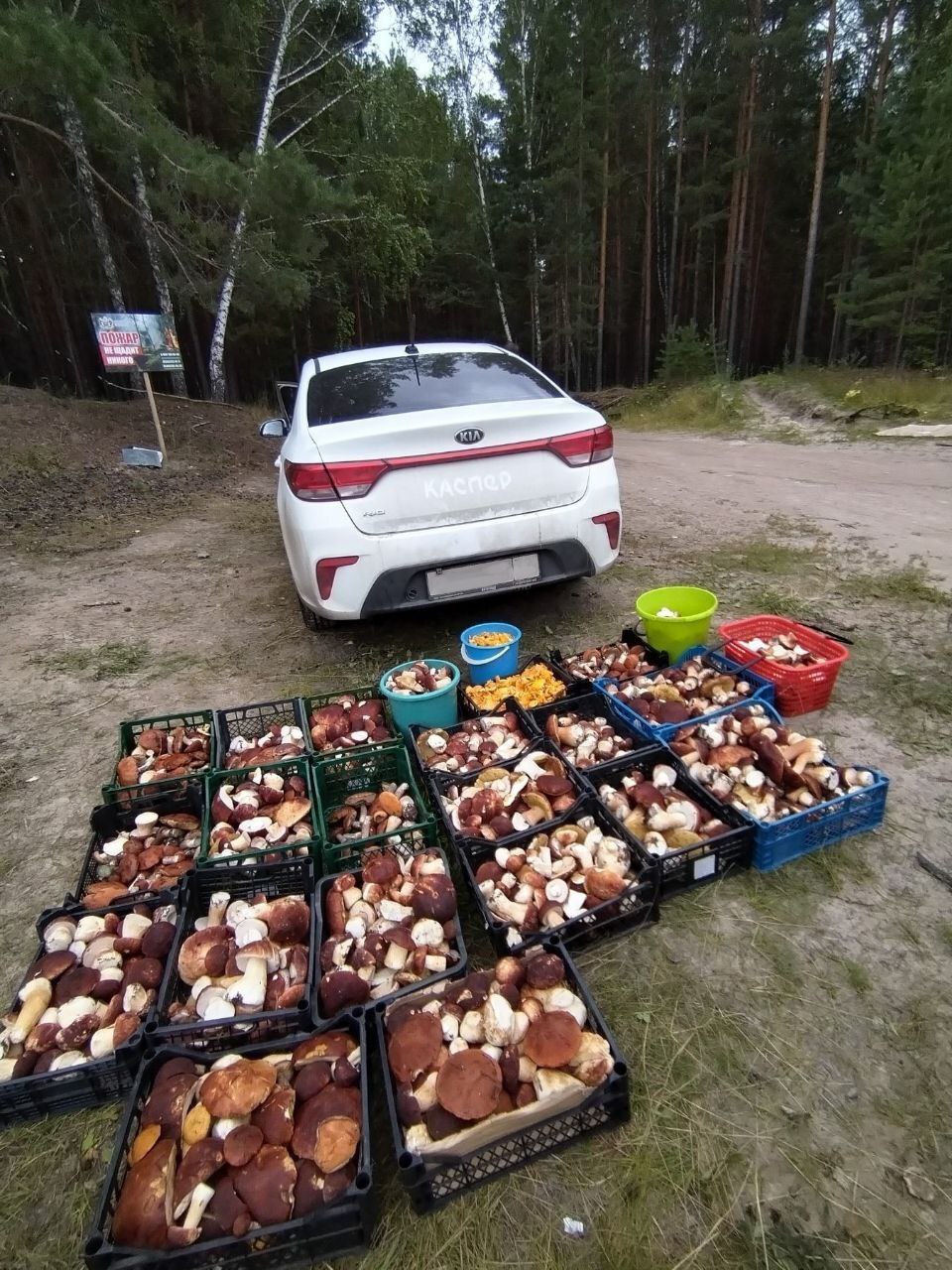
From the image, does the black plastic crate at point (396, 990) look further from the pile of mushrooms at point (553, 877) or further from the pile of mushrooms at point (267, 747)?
the pile of mushrooms at point (267, 747)

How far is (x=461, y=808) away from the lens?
2.17 metres

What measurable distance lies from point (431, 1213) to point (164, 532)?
23.0 feet

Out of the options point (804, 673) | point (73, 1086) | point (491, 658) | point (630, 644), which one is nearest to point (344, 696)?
point (491, 658)

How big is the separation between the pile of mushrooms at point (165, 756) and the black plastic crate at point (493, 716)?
2.70 ft

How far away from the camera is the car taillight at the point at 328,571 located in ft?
9.63

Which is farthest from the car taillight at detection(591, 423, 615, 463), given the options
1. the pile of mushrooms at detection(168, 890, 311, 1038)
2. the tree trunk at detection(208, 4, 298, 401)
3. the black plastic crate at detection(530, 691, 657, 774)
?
the tree trunk at detection(208, 4, 298, 401)

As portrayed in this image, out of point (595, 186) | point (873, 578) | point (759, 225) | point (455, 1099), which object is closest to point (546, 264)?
point (595, 186)

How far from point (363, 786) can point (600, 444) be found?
81.7 inches

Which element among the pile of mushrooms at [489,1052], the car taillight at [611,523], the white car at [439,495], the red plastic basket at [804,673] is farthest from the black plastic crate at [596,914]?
the car taillight at [611,523]

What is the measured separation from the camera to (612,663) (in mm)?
3051

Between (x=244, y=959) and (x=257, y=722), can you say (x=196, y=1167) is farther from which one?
(x=257, y=722)

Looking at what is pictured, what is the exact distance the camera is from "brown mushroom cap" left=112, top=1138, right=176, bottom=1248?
3.81ft

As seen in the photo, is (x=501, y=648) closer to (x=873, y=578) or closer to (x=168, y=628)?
(x=168, y=628)

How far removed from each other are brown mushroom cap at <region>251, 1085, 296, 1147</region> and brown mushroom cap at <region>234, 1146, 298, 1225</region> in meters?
0.02
